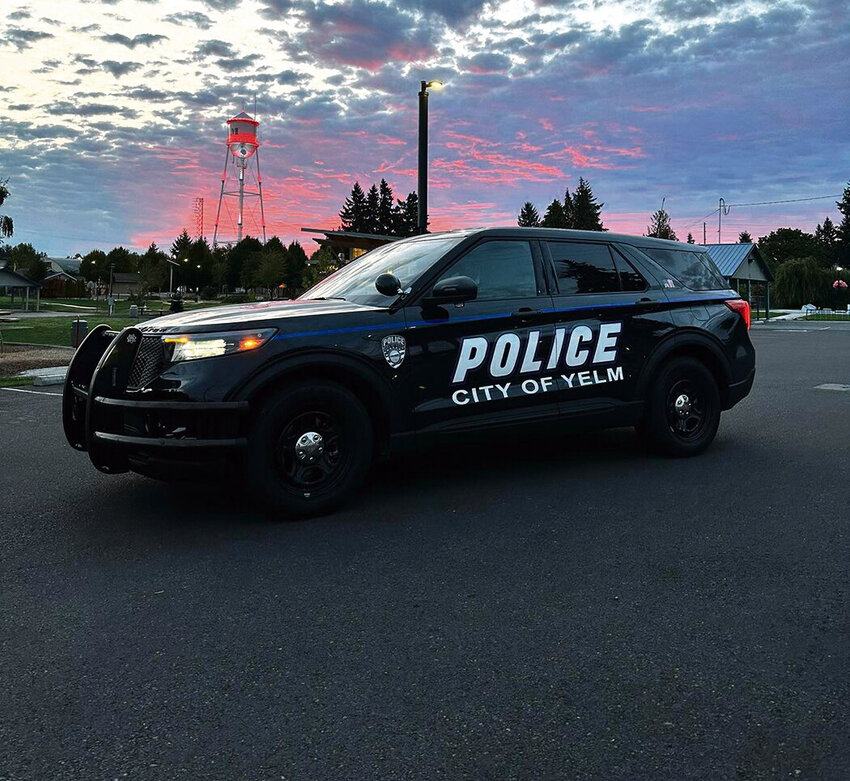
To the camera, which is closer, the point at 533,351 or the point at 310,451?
the point at 310,451

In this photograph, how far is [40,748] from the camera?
2436 millimetres

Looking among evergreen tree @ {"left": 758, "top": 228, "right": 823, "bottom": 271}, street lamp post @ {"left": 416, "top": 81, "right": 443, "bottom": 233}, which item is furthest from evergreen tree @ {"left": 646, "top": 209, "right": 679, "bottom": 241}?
street lamp post @ {"left": 416, "top": 81, "right": 443, "bottom": 233}

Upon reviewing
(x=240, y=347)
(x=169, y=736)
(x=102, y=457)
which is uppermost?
(x=240, y=347)

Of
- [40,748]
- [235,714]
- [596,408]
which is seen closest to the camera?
[40,748]

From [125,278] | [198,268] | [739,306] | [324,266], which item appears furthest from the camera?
[125,278]

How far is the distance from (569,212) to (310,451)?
99010 mm

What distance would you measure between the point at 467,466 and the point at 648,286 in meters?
2.00

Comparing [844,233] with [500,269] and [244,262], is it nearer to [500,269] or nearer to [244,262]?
[244,262]

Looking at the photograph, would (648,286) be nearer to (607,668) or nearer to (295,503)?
(295,503)

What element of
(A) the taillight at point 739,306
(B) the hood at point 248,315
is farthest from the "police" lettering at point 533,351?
(A) the taillight at point 739,306

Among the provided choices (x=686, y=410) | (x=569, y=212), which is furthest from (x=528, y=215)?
(x=686, y=410)

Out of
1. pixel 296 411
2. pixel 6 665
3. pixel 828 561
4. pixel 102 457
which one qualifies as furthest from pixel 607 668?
pixel 102 457

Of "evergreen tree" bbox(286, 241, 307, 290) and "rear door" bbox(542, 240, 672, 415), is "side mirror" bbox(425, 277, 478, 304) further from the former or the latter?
"evergreen tree" bbox(286, 241, 307, 290)

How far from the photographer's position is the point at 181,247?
437ft
